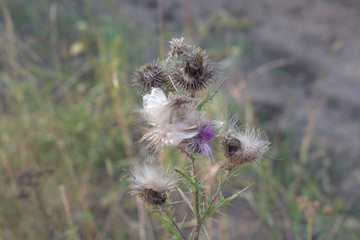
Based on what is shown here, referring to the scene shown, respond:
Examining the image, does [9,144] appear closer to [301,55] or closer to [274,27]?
[301,55]

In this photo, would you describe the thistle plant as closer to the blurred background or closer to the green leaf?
the green leaf

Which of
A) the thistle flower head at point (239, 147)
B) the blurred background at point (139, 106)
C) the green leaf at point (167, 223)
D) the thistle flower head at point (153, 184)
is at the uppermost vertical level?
the blurred background at point (139, 106)

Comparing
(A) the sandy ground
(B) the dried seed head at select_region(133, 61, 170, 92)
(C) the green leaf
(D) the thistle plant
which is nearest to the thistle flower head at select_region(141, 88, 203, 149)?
(D) the thistle plant

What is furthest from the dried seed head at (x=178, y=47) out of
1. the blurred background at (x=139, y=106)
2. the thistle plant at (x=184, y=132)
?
the blurred background at (x=139, y=106)

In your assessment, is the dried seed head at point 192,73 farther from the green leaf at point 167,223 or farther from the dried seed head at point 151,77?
the green leaf at point 167,223

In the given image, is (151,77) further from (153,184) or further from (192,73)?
(153,184)

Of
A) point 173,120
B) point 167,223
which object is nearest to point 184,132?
point 173,120

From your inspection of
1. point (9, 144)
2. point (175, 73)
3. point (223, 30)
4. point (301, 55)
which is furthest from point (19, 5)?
point (175, 73)
